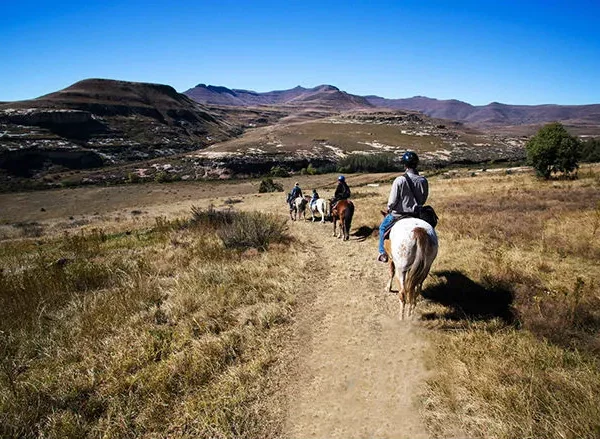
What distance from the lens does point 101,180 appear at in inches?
2921

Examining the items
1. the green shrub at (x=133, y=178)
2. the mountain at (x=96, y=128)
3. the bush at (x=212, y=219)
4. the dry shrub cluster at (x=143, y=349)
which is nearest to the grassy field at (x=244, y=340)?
the dry shrub cluster at (x=143, y=349)

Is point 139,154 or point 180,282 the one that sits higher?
point 139,154

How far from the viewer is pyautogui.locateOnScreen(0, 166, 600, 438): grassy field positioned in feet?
13.4

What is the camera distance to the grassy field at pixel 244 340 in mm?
4074

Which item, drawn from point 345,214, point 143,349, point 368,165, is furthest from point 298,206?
point 368,165

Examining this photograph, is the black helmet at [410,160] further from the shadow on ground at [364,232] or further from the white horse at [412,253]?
the shadow on ground at [364,232]

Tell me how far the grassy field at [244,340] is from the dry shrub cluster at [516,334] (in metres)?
0.02

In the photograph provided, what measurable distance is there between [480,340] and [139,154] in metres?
112

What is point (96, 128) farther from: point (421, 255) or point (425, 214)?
point (421, 255)

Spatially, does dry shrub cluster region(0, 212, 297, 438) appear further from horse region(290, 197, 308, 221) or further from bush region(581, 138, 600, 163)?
bush region(581, 138, 600, 163)

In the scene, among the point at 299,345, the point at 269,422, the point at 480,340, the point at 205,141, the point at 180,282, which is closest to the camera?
the point at 269,422

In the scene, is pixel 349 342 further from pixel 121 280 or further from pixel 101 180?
A: pixel 101 180

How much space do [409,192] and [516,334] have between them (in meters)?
3.26

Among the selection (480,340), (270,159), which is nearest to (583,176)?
(480,340)
